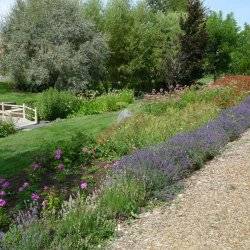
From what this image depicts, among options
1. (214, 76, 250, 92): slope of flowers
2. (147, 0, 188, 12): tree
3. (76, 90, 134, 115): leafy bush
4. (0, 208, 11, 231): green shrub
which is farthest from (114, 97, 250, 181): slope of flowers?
(147, 0, 188, 12): tree

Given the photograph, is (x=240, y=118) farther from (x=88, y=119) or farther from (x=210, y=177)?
(x=88, y=119)

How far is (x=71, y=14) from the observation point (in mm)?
32656

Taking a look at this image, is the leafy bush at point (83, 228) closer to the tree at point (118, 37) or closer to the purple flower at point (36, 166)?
the purple flower at point (36, 166)

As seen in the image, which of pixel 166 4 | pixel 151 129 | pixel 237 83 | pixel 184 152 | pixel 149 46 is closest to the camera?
pixel 184 152

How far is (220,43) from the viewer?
136 feet

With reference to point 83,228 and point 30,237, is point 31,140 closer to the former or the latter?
point 83,228

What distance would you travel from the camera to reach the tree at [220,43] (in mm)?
40969

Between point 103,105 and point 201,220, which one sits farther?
point 103,105

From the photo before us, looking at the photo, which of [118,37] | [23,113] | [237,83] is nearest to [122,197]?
[237,83]

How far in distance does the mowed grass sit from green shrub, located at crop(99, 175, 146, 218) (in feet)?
14.2

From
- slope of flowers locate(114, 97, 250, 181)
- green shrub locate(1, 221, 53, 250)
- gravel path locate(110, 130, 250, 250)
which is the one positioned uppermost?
slope of flowers locate(114, 97, 250, 181)

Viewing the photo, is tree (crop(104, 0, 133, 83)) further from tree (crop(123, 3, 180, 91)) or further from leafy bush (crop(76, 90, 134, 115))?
leafy bush (crop(76, 90, 134, 115))

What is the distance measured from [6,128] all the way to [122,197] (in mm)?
13738

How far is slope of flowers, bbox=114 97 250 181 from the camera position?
7484 mm
